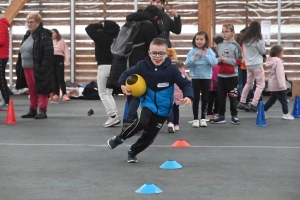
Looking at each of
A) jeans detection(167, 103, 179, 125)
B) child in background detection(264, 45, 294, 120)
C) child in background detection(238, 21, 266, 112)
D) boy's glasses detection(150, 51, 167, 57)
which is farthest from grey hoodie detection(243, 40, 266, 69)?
boy's glasses detection(150, 51, 167, 57)

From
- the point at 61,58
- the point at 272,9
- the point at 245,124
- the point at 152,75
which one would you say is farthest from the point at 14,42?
the point at 152,75

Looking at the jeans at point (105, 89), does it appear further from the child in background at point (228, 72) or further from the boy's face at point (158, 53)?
the boy's face at point (158, 53)

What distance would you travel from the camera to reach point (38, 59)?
1276cm

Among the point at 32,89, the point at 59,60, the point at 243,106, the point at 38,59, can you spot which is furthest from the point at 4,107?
the point at 243,106

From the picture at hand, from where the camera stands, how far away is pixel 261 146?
9.39 metres

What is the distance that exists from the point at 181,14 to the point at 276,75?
25.5ft

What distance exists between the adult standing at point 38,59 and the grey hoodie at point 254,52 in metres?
3.76

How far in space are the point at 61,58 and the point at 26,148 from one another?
9.36 metres

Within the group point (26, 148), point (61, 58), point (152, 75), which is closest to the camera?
point (152, 75)

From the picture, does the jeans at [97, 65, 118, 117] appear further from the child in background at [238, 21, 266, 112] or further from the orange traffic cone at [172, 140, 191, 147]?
the child in background at [238, 21, 266, 112]

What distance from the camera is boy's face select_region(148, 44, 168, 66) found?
7965 mm

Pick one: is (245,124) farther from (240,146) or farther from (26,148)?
(26,148)

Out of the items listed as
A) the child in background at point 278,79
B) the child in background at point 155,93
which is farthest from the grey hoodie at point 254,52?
the child in background at point 155,93

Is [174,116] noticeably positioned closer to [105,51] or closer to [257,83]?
[105,51]
